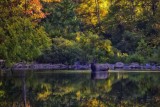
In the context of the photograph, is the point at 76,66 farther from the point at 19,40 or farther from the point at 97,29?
the point at 19,40

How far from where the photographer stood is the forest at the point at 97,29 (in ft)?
121

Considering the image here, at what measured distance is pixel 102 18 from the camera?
46.1 meters

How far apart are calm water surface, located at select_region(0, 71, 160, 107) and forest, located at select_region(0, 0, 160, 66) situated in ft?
30.2

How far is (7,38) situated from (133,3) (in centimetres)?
2491

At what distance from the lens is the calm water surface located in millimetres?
15352

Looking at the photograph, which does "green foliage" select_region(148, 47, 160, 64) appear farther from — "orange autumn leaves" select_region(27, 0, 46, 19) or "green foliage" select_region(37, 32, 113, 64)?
"orange autumn leaves" select_region(27, 0, 46, 19)

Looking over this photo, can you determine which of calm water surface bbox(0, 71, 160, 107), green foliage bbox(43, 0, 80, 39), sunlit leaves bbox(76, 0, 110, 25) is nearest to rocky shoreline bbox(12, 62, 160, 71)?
green foliage bbox(43, 0, 80, 39)

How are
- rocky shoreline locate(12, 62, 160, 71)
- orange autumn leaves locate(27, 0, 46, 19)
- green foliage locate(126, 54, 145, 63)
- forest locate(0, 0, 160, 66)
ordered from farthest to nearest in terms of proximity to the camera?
green foliage locate(126, 54, 145, 63) → forest locate(0, 0, 160, 66) → orange autumn leaves locate(27, 0, 46, 19) → rocky shoreline locate(12, 62, 160, 71)

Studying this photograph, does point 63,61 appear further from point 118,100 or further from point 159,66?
point 118,100

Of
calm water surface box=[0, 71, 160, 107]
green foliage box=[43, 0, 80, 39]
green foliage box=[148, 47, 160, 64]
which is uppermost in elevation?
green foliage box=[43, 0, 80, 39]

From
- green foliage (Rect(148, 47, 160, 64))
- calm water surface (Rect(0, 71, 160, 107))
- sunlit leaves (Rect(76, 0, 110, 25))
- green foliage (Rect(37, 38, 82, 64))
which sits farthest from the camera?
sunlit leaves (Rect(76, 0, 110, 25))

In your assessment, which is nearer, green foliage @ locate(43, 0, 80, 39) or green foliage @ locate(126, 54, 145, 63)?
green foliage @ locate(126, 54, 145, 63)

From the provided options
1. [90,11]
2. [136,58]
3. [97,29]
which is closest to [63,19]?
[90,11]

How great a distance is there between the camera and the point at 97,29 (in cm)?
4538
